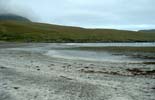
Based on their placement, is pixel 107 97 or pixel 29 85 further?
pixel 29 85

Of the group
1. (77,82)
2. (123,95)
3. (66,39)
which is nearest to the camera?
(123,95)

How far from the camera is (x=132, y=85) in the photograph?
2023cm

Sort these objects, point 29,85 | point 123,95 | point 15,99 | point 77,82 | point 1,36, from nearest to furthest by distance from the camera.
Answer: point 15,99 → point 123,95 → point 29,85 → point 77,82 → point 1,36

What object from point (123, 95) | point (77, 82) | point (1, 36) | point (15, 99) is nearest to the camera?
point (15, 99)

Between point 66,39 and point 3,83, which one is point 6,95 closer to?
point 3,83

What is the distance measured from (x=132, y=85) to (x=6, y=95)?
28.7 feet

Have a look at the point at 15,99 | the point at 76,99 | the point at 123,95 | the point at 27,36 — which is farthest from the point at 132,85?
the point at 27,36

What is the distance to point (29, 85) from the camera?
19.4 m

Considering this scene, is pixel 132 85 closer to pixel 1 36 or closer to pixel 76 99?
pixel 76 99

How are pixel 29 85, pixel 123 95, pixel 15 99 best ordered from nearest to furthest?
1. pixel 15 99
2. pixel 123 95
3. pixel 29 85

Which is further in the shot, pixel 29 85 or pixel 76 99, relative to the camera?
pixel 29 85

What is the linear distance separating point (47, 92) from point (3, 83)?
4122 millimetres

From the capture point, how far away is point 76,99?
1554 centimetres

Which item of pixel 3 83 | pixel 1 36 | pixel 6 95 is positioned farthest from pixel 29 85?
pixel 1 36
